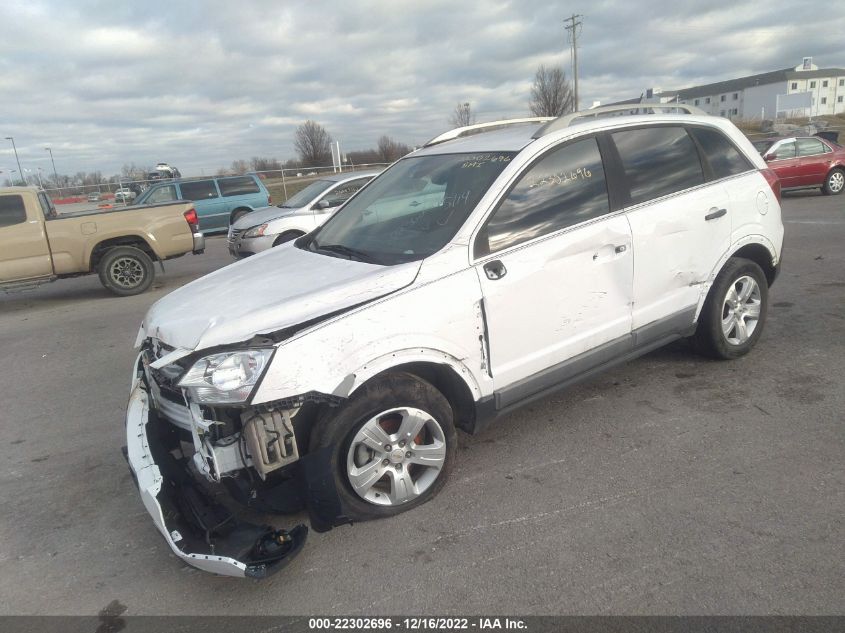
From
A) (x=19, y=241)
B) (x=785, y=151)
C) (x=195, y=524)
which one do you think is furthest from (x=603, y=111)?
(x=785, y=151)

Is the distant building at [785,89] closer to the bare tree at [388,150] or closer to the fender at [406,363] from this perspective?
the bare tree at [388,150]

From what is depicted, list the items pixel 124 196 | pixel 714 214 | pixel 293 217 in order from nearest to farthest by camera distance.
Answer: pixel 714 214
pixel 293 217
pixel 124 196

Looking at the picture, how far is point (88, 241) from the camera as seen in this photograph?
31.4 ft

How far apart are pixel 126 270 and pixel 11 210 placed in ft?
5.87

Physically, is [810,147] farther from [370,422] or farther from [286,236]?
[370,422]

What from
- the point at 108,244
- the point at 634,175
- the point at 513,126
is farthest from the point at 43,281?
the point at 634,175

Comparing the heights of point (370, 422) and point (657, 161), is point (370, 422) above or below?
below

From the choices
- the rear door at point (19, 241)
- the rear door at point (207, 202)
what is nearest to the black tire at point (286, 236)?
the rear door at point (19, 241)

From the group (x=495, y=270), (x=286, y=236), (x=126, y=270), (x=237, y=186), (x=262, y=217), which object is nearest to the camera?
(x=495, y=270)

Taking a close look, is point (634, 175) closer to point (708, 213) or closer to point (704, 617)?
point (708, 213)

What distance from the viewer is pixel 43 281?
31.1 feet

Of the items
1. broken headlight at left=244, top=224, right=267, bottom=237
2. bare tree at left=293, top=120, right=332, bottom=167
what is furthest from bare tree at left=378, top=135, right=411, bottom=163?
broken headlight at left=244, top=224, right=267, bottom=237

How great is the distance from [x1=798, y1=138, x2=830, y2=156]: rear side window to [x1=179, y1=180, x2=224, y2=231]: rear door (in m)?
15.8

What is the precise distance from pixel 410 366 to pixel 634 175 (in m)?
2.07
